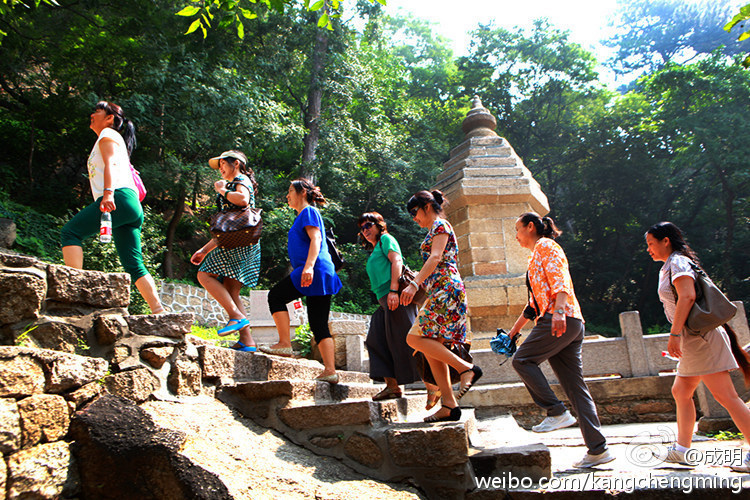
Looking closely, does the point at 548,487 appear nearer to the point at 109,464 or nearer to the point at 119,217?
the point at 109,464

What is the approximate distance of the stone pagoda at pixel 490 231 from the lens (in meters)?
7.20

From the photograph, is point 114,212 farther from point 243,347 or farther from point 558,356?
point 558,356

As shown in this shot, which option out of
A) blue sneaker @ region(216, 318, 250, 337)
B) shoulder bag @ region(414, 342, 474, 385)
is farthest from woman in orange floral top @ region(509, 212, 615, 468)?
blue sneaker @ region(216, 318, 250, 337)

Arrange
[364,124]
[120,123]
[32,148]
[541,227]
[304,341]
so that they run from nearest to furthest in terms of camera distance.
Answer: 1. [120,123]
2. [541,227]
3. [304,341]
4. [32,148]
5. [364,124]

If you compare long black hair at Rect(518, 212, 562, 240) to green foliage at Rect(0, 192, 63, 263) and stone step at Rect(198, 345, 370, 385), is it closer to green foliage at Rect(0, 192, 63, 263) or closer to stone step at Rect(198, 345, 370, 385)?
stone step at Rect(198, 345, 370, 385)

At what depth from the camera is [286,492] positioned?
2506mm

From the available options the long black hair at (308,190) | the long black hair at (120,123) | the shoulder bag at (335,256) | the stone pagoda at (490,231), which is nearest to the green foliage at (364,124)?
the long black hair at (120,123)

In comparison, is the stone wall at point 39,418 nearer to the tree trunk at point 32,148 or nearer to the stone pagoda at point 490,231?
the stone pagoda at point 490,231

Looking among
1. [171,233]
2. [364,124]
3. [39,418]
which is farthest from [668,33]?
[39,418]

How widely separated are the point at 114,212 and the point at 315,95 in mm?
16759

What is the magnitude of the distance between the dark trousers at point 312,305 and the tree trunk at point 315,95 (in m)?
14.8

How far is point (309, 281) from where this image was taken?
149 inches

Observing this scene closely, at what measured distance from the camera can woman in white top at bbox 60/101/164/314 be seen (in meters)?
3.36

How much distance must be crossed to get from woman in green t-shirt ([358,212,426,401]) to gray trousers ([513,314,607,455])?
94 cm
